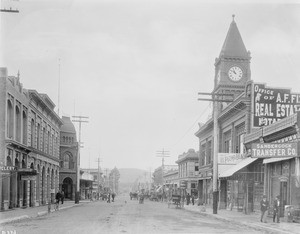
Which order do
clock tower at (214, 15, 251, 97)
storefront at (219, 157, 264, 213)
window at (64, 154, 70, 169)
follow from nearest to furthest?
storefront at (219, 157, 264, 213) < clock tower at (214, 15, 251, 97) < window at (64, 154, 70, 169)

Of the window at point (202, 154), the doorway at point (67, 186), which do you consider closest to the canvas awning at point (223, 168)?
the window at point (202, 154)

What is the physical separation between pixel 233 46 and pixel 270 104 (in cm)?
1467

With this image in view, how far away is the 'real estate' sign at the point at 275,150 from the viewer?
24795 millimetres

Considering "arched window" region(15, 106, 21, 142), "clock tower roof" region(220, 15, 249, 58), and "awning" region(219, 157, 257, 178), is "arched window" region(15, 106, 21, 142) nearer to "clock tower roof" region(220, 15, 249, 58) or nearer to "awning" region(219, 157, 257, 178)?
"awning" region(219, 157, 257, 178)

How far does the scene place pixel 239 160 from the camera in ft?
121

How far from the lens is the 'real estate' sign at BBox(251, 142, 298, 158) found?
24795 mm

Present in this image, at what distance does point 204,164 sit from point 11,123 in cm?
3095

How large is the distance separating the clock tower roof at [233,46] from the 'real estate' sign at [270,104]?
13058 millimetres

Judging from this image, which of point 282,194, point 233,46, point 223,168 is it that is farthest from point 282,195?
point 233,46

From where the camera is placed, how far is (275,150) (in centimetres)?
2569

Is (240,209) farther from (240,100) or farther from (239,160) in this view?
(240,100)

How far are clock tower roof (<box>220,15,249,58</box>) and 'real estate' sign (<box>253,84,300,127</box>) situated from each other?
13.1m

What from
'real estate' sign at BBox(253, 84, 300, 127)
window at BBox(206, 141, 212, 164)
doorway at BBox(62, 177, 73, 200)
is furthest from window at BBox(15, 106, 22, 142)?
doorway at BBox(62, 177, 73, 200)

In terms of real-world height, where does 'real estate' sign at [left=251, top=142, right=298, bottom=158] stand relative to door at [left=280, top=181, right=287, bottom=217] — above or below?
above
